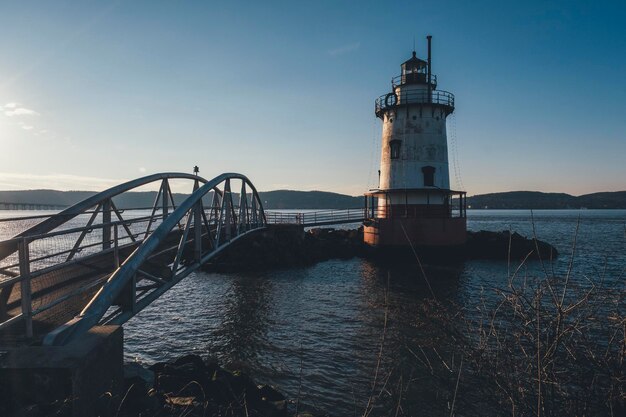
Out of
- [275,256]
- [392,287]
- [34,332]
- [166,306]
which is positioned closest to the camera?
[34,332]

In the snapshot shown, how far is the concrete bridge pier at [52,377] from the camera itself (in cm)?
404

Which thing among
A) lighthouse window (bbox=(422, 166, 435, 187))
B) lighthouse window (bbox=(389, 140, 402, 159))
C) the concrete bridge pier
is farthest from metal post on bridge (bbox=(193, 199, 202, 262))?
lighthouse window (bbox=(422, 166, 435, 187))

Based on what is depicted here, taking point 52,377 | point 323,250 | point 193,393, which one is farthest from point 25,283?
point 323,250

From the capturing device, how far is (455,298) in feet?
57.3

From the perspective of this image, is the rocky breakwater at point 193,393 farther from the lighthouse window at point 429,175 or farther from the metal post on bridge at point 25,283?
the lighthouse window at point 429,175

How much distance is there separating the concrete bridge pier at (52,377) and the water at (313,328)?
8.30 ft

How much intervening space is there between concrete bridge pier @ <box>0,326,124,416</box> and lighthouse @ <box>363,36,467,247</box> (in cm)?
2568

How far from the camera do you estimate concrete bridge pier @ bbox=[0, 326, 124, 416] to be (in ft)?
13.3

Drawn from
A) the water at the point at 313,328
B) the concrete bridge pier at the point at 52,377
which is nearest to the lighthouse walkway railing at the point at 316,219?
the water at the point at 313,328

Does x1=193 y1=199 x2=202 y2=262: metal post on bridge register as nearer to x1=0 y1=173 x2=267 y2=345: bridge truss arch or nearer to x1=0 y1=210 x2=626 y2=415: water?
x1=0 y1=173 x2=267 y2=345: bridge truss arch

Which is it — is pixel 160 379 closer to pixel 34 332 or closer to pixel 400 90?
pixel 34 332

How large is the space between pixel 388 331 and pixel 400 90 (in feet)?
77.1

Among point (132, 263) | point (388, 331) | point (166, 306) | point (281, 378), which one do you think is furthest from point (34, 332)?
point (166, 306)

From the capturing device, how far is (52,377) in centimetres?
410
